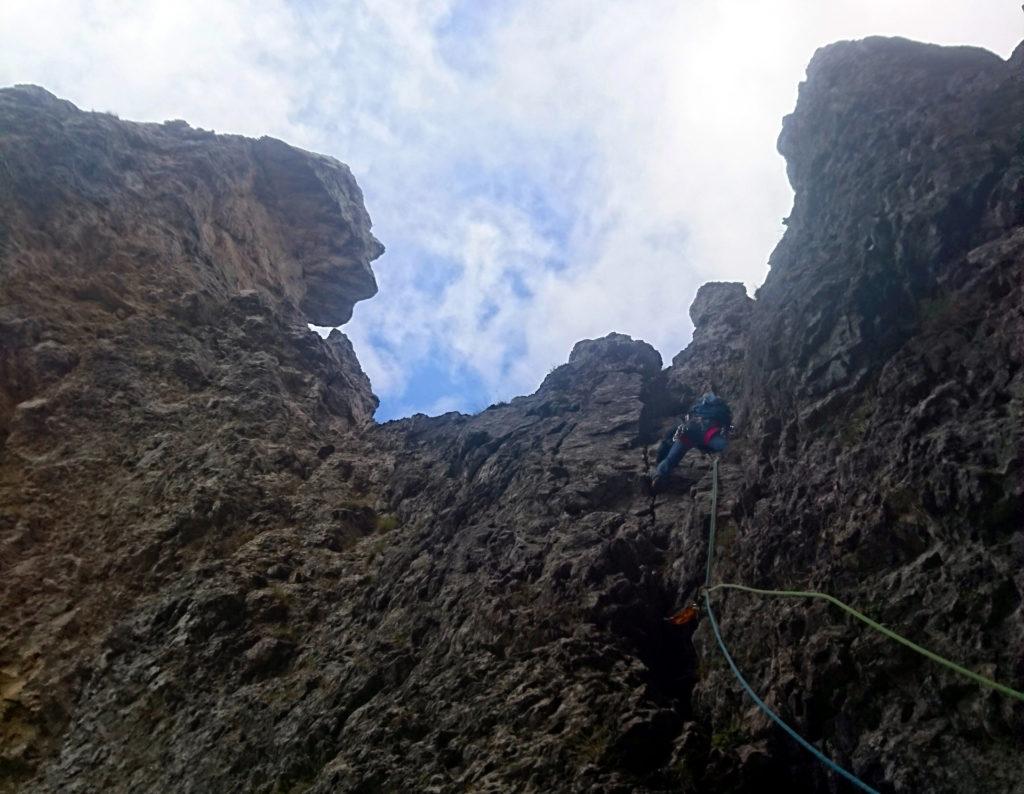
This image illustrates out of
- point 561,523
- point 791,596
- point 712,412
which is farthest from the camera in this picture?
point 712,412

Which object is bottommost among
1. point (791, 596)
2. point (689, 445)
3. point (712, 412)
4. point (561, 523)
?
point (791, 596)

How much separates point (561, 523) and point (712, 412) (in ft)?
11.3

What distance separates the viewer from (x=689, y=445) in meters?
14.0

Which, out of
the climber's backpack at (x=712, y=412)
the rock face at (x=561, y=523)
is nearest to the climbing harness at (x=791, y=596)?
the rock face at (x=561, y=523)

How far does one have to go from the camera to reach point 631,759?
821 centimetres

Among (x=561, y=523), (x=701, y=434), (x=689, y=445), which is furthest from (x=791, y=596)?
(x=561, y=523)

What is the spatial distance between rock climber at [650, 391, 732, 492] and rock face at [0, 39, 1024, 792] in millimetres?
318

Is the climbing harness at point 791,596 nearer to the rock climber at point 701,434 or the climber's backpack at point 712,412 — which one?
the rock climber at point 701,434

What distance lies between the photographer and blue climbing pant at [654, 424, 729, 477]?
45.0ft

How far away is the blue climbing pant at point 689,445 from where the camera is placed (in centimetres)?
1372

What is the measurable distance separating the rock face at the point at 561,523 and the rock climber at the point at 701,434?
32 cm

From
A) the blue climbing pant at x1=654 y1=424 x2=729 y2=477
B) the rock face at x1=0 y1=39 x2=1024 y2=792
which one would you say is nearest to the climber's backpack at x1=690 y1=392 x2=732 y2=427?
the blue climbing pant at x1=654 y1=424 x2=729 y2=477

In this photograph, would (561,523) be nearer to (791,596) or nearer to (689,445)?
(689,445)

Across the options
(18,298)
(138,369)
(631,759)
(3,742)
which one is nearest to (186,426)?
(138,369)
